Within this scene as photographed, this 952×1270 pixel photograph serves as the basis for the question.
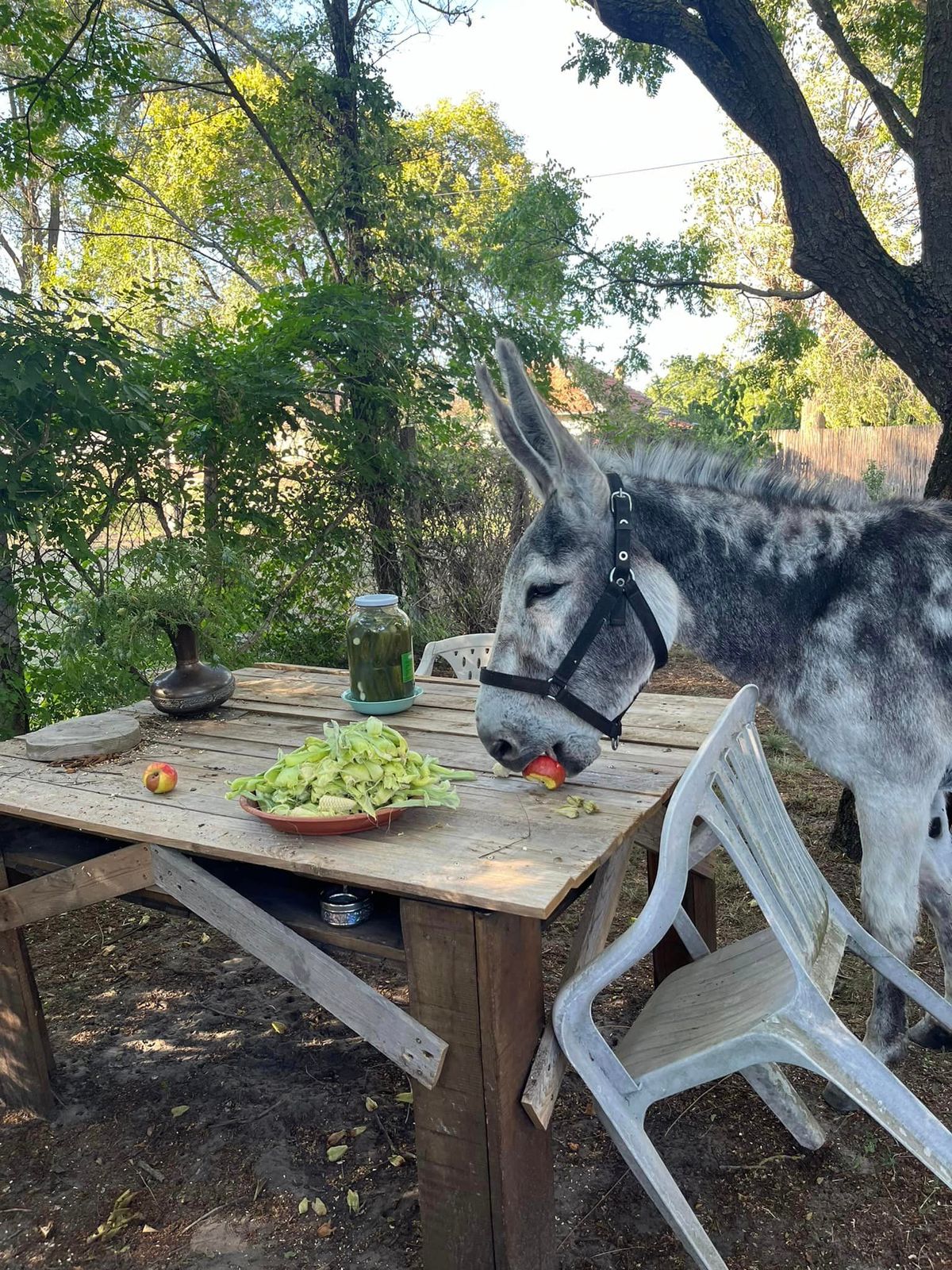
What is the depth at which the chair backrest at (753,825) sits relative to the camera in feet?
4.91

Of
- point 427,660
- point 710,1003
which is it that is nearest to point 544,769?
point 710,1003

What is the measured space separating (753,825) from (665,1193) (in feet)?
2.38

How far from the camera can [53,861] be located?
2289 millimetres

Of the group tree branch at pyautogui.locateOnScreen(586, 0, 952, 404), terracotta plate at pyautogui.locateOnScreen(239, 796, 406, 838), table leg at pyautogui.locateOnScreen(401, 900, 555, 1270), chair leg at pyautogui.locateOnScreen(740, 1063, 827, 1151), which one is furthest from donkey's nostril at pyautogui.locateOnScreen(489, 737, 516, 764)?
tree branch at pyautogui.locateOnScreen(586, 0, 952, 404)

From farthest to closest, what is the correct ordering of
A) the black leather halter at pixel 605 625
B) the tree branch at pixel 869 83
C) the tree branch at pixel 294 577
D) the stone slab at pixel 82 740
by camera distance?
the tree branch at pixel 294 577 → the tree branch at pixel 869 83 → the stone slab at pixel 82 740 → the black leather halter at pixel 605 625

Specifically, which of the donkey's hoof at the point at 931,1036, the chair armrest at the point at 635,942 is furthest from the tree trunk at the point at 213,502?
the donkey's hoof at the point at 931,1036

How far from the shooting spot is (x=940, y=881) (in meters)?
2.27

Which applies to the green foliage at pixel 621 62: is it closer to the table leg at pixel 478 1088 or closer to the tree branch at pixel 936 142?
the tree branch at pixel 936 142

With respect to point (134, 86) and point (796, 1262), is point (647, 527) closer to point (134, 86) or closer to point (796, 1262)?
point (796, 1262)

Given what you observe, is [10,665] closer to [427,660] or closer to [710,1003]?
[427,660]

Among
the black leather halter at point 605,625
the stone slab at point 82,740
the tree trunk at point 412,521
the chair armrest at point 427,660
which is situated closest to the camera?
the black leather halter at point 605,625

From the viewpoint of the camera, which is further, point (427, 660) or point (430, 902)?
point (427, 660)

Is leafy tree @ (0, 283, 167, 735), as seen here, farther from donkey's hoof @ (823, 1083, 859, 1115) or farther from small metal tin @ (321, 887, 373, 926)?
donkey's hoof @ (823, 1083, 859, 1115)

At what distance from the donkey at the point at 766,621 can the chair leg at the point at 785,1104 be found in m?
0.47
